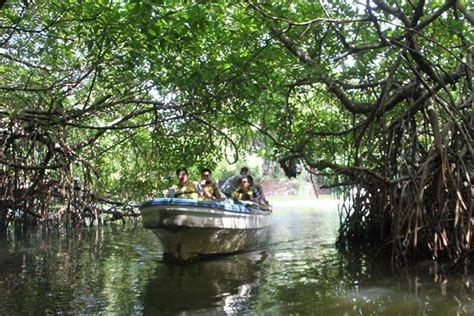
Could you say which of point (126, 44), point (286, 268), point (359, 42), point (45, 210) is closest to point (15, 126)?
point (45, 210)

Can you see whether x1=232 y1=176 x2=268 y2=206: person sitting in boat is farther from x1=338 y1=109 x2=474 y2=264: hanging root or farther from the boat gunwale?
x1=338 y1=109 x2=474 y2=264: hanging root

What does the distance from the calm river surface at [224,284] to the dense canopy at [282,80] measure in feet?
2.85

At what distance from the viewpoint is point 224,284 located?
657cm

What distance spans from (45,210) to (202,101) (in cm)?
466

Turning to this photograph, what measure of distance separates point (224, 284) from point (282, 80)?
11.3 ft

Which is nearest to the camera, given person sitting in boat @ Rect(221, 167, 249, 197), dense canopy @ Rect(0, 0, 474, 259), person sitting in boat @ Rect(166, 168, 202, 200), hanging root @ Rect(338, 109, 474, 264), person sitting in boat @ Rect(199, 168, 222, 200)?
dense canopy @ Rect(0, 0, 474, 259)

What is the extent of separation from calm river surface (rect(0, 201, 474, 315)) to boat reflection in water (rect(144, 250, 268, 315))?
0.01 metres

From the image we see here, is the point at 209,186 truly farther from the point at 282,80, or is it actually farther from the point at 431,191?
the point at 431,191

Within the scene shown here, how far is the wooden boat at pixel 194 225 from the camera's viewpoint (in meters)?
7.56

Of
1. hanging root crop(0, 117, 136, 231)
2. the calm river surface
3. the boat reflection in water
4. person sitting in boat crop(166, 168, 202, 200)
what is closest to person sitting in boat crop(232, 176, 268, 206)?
the calm river surface

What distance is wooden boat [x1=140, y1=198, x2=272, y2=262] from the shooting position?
7.56 m

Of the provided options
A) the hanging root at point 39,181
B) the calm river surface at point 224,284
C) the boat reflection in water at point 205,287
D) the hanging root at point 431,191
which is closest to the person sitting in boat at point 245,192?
the calm river surface at point 224,284

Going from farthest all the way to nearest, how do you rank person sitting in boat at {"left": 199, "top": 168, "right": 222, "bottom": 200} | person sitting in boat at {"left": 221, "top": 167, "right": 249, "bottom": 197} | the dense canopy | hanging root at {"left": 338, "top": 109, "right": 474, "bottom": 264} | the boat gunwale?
person sitting in boat at {"left": 221, "top": 167, "right": 249, "bottom": 197}, person sitting in boat at {"left": 199, "top": 168, "right": 222, "bottom": 200}, the boat gunwale, hanging root at {"left": 338, "top": 109, "right": 474, "bottom": 264}, the dense canopy

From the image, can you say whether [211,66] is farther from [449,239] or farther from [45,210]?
[45,210]
